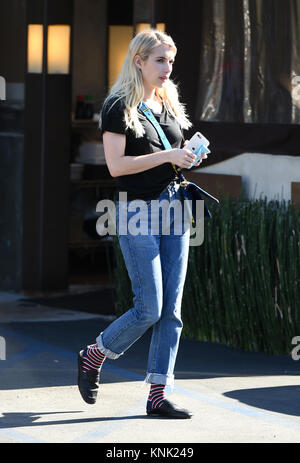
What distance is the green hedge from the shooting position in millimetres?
6453

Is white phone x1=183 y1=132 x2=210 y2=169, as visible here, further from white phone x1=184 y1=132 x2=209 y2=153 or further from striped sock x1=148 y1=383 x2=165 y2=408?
striped sock x1=148 y1=383 x2=165 y2=408

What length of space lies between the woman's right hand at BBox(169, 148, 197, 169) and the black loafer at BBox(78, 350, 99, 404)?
1131mm

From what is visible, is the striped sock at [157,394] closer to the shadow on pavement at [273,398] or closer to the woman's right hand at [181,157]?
the shadow on pavement at [273,398]

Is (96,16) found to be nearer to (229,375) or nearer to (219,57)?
(219,57)

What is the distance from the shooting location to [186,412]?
199 inches

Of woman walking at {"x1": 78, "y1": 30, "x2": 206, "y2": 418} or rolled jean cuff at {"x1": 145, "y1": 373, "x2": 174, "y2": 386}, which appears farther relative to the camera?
→ rolled jean cuff at {"x1": 145, "y1": 373, "x2": 174, "y2": 386}

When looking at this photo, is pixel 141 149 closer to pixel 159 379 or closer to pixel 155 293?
pixel 155 293

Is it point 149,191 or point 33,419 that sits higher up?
point 149,191

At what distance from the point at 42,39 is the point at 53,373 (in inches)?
150

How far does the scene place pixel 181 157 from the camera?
193 inches

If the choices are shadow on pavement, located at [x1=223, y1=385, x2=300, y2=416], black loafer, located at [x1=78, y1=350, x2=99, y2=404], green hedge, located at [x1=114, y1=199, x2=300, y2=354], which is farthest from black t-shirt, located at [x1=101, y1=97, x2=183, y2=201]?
green hedge, located at [x1=114, y1=199, x2=300, y2=354]

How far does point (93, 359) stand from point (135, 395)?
1.57ft

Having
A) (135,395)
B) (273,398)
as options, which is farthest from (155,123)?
(273,398)

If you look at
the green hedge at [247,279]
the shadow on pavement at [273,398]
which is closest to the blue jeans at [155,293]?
the shadow on pavement at [273,398]
